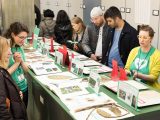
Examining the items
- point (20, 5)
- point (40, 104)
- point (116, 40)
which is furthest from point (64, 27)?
point (40, 104)

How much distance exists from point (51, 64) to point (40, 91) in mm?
595

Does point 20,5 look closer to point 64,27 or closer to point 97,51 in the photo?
point 64,27

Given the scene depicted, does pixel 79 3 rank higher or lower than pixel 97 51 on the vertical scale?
higher

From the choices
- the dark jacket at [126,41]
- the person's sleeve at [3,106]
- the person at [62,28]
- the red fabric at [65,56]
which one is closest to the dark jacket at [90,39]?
the dark jacket at [126,41]

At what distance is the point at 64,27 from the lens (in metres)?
5.18

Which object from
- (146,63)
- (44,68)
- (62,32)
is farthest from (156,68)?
(62,32)

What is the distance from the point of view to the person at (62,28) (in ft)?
16.9

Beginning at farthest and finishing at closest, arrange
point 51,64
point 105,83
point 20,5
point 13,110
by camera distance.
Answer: point 20,5
point 51,64
point 105,83
point 13,110

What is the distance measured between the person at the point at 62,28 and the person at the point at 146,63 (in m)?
2.68

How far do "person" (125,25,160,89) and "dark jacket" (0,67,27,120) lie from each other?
110 centimetres

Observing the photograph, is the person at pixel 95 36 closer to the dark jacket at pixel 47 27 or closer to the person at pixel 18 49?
the person at pixel 18 49

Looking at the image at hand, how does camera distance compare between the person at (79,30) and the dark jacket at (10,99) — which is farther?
the person at (79,30)

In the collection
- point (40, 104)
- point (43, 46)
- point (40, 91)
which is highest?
point (43, 46)

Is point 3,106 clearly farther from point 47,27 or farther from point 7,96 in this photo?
point 47,27
